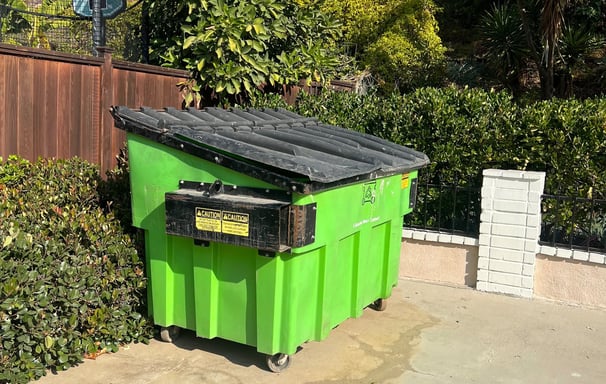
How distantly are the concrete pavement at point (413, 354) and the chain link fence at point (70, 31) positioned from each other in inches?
182

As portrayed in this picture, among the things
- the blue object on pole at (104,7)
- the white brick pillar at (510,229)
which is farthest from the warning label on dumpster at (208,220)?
the blue object on pole at (104,7)

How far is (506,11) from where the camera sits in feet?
39.6

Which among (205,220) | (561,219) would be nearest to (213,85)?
(205,220)

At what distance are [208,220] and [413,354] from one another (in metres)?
1.82

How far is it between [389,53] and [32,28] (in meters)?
7.04

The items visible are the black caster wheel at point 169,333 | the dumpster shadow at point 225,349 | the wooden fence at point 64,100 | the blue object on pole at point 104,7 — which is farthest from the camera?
the blue object on pole at point 104,7

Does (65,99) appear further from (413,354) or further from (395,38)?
(395,38)

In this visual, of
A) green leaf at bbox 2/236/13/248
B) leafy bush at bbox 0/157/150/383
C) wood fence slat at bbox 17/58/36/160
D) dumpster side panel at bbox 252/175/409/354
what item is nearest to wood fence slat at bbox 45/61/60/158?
wood fence slat at bbox 17/58/36/160

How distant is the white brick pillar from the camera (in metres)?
5.43

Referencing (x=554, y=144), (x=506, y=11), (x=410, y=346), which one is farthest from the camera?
(x=506, y=11)

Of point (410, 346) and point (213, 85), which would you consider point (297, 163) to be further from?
point (213, 85)

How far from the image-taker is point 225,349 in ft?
13.7

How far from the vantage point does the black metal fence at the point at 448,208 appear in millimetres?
5941

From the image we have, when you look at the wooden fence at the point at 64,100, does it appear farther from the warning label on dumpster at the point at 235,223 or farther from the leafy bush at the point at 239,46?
the warning label on dumpster at the point at 235,223
